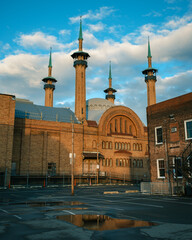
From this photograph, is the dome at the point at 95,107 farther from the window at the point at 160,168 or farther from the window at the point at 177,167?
the window at the point at 177,167

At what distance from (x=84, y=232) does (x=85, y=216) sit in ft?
10.9

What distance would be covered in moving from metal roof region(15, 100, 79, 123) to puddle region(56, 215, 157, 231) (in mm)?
40825

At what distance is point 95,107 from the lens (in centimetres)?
7044

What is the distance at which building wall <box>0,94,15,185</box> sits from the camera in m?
40.8

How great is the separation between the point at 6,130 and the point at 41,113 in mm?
10488

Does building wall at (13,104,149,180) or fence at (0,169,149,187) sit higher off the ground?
building wall at (13,104,149,180)

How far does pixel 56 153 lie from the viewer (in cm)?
4959

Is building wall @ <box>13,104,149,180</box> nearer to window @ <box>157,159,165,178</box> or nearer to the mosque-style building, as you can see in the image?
the mosque-style building

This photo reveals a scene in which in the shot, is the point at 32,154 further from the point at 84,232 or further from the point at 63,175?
the point at 84,232

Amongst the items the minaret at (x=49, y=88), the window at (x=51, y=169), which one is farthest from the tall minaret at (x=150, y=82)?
the window at (x=51, y=169)

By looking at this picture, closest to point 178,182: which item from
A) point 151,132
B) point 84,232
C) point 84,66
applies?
point 151,132

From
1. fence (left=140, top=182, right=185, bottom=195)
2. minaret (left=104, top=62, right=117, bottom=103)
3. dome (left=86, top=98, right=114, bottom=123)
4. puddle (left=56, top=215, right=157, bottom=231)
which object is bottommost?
puddle (left=56, top=215, right=157, bottom=231)

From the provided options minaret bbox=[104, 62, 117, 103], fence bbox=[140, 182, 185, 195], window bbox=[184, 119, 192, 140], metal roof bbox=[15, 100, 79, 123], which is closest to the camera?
fence bbox=[140, 182, 185, 195]

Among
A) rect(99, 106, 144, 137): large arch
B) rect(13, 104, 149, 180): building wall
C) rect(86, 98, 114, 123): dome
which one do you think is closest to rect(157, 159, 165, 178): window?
rect(13, 104, 149, 180): building wall
